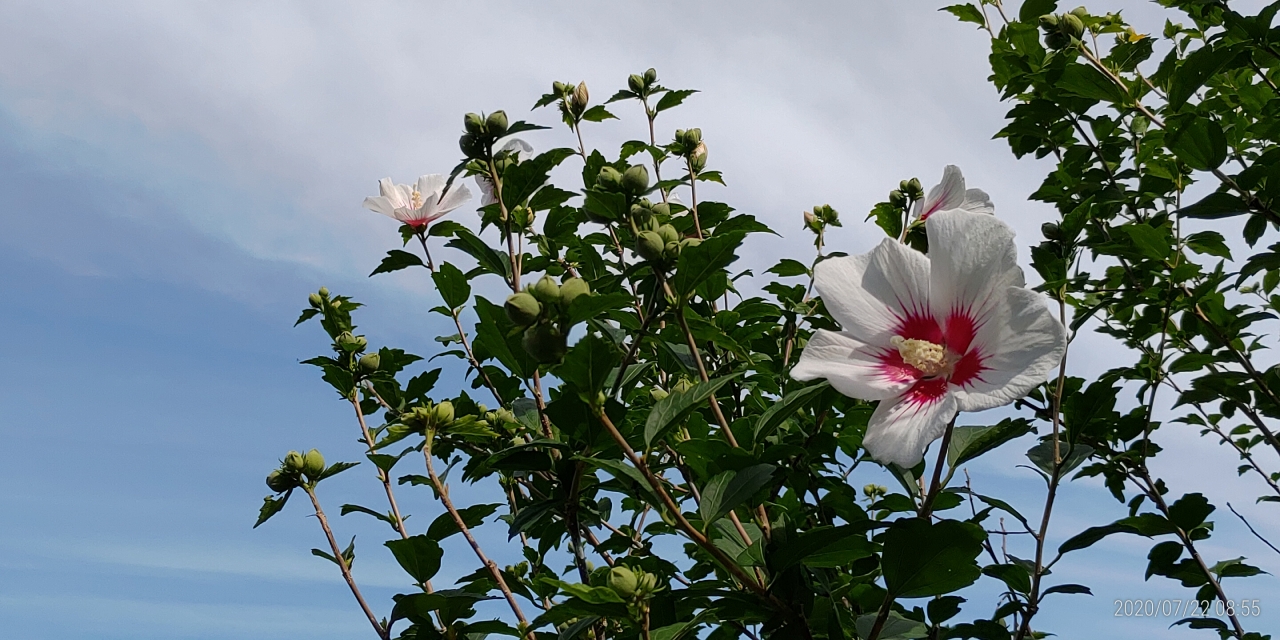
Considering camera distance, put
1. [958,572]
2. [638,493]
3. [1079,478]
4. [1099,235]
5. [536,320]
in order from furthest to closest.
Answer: [1079,478] < [1099,235] < [638,493] < [958,572] < [536,320]

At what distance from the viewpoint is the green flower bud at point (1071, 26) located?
7.64 ft

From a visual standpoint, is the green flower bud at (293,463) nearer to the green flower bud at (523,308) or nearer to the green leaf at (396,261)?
the green leaf at (396,261)

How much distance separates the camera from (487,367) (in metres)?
2.55

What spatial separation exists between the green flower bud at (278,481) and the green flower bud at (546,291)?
3.56 ft

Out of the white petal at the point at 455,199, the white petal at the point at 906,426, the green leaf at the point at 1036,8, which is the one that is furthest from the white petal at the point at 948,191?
the white petal at the point at 455,199

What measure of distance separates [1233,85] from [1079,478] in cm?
145

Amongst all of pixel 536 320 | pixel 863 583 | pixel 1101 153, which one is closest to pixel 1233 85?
pixel 1101 153

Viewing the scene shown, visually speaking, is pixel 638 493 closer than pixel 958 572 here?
No

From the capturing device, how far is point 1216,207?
2.11m

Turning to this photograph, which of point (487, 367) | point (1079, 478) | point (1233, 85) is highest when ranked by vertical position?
point (1233, 85)

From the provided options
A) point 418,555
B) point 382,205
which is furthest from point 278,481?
point 382,205

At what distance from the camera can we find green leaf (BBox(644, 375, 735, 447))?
130 centimetres

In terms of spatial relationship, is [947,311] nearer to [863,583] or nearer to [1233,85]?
[863,583]

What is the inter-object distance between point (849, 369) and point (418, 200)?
154 centimetres
